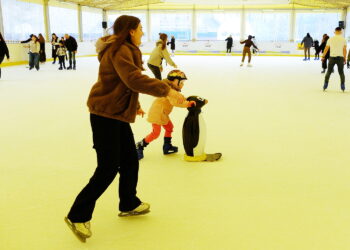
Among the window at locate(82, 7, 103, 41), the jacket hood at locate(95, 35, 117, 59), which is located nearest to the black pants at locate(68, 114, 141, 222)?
Answer: the jacket hood at locate(95, 35, 117, 59)

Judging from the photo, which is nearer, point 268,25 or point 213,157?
point 213,157

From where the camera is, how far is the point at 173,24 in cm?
2873

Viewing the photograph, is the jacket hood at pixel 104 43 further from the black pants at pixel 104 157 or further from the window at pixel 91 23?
the window at pixel 91 23

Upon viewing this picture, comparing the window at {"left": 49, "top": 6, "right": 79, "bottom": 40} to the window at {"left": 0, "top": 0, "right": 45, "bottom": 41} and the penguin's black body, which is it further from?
the penguin's black body

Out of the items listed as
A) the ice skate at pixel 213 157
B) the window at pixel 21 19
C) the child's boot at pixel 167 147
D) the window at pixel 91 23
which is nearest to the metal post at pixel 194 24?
the window at pixel 91 23

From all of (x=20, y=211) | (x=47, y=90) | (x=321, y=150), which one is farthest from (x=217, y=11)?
(x=20, y=211)

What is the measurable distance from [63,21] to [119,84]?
897 inches

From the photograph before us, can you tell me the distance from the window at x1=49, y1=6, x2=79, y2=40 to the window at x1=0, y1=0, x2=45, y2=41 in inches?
50.5

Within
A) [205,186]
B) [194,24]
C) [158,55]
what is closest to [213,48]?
[194,24]

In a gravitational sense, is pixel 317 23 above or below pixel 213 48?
above

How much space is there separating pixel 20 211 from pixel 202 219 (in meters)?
1.18

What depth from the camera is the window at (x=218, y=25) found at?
92.2 ft

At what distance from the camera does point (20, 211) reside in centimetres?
249

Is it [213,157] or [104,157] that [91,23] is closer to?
[213,157]
